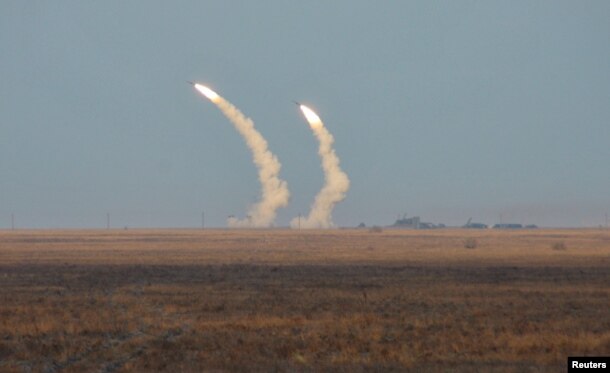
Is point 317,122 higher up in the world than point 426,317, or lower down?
higher up

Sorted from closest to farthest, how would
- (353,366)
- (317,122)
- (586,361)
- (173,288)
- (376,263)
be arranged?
(586,361)
(353,366)
(173,288)
(376,263)
(317,122)

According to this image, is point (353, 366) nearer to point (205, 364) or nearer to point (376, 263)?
point (205, 364)

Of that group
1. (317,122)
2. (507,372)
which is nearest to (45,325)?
(507,372)

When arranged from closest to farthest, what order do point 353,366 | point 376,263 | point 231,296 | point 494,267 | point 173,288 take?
point 353,366
point 231,296
point 173,288
point 494,267
point 376,263

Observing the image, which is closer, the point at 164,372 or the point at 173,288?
the point at 164,372

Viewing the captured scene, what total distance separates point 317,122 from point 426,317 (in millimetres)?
77365

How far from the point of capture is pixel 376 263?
2574 inches

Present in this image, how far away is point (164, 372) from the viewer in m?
20.6

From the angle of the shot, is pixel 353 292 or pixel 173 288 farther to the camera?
pixel 173 288

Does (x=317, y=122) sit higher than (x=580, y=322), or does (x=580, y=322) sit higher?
(x=317, y=122)

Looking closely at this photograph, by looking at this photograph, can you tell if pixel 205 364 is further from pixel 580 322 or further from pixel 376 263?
pixel 376 263

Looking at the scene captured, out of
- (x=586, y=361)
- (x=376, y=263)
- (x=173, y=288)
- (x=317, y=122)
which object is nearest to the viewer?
(x=586, y=361)

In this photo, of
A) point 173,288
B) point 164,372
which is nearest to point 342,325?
point 164,372

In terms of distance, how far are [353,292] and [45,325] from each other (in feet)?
46.7
